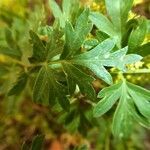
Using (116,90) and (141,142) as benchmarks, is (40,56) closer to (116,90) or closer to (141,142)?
(116,90)

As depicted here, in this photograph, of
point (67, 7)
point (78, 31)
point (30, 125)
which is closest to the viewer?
point (78, 31)

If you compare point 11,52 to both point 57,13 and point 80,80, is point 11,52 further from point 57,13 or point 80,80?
point 80,80

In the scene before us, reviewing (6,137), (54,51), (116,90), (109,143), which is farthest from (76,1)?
(6,137)

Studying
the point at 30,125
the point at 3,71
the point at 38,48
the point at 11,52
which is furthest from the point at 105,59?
the point at 30,125

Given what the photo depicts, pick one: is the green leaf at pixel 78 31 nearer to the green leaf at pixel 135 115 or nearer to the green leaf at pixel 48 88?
the green leaf at pixel 48 88

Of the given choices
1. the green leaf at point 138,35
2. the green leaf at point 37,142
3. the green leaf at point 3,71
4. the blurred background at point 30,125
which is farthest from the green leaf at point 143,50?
the blurred background at point 30,125

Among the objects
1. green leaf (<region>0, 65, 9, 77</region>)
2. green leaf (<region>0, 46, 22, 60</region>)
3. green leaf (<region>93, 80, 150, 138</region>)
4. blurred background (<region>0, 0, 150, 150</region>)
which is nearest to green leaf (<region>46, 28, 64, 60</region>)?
green leaf (<region>93, 80, 150, 138</region>)
